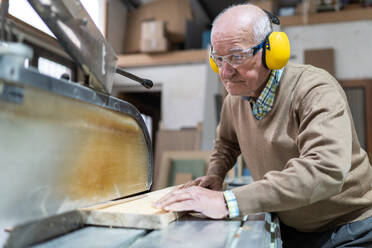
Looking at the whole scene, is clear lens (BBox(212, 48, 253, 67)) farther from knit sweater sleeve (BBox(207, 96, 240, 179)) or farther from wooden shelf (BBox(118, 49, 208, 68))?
wooden shelf (BBox(118, 49, 208, 68))

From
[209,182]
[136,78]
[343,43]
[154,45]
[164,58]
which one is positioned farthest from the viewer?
[164,58]

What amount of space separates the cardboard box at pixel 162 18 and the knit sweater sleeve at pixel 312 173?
4458 millimetres

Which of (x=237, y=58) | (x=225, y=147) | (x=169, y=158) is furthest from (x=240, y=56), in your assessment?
(x=169, y=158)

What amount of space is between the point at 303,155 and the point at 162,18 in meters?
4.78

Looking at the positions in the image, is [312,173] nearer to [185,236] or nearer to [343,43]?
[185,236]

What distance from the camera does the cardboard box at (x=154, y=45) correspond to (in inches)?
207

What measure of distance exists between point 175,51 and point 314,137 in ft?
14.6

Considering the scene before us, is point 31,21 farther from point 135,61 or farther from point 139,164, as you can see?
point 135,61

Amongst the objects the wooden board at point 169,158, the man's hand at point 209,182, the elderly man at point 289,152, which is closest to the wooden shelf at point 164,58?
the wooden board at point 169,158

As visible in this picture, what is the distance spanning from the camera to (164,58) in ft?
17.7

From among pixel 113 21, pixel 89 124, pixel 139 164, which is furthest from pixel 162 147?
pixel 89 124

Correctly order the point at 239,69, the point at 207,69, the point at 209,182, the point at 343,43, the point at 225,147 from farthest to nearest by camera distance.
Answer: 1. the point at 207,69
2. the point at 343,43
3. the point at 225,147
4. the point at 209,182
5. the point at 239,69

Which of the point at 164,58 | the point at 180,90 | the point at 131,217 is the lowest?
the point at 131,217

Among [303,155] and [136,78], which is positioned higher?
[136,78]
